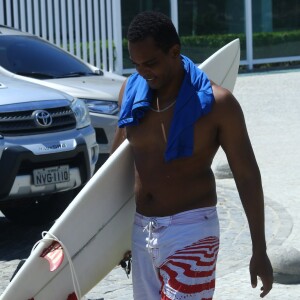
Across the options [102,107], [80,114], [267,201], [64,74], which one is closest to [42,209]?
[80,114]

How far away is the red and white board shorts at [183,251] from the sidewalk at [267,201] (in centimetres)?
234

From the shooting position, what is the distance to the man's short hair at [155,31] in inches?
152

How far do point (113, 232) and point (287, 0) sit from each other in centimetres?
2127

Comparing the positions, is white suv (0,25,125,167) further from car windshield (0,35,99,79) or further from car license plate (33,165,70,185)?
car license plate (33,165,70,185)

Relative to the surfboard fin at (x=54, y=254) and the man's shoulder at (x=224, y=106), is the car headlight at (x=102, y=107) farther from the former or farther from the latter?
the man's shoulder at (x=224, y=106)

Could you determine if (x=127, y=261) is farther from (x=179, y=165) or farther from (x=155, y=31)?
(x=155, y=31)

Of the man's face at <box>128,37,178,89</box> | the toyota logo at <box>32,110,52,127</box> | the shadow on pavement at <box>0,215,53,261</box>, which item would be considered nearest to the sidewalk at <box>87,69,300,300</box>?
the shadow on pavement at <box>0,215,53,261</box>

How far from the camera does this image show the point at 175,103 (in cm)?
395

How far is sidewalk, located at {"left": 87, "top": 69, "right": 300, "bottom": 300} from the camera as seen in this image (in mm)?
6484

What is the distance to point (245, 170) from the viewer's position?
3943 mm

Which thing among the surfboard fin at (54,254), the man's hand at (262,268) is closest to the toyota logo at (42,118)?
the surfboard fin at (54,254)

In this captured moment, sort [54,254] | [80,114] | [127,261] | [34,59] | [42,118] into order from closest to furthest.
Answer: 1. [54,254]
2. [127,261]
3. [42,118]
4. [80,114]
5. [34,59]

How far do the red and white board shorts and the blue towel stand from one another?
0.94 feet

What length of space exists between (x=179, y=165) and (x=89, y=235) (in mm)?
612
